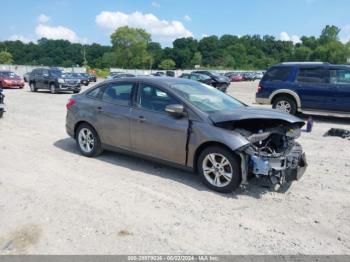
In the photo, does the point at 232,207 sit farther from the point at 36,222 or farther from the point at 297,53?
the point at 297,53

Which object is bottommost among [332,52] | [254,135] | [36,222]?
[36,222]

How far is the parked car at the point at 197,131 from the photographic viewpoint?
5.08 meters

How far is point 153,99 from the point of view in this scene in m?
6.17

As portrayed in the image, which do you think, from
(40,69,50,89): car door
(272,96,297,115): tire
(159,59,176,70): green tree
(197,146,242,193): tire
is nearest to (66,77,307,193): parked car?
(197,146,242,193): tire

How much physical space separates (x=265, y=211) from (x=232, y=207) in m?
0.41

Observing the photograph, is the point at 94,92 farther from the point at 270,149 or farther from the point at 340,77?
the point at 340,77

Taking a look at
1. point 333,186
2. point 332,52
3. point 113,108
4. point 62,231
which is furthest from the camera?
point 332,52

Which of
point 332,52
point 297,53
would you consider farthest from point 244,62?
point 332,52

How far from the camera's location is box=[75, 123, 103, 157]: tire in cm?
698

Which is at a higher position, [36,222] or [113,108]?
[113,108]

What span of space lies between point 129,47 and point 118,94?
118 m

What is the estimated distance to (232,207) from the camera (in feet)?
15.7

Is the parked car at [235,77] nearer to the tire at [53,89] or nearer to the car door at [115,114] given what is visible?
the tire at [53,89]

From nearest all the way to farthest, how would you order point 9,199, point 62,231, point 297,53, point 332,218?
point 62,231
point 332,218
point 9,199
point 297,53
